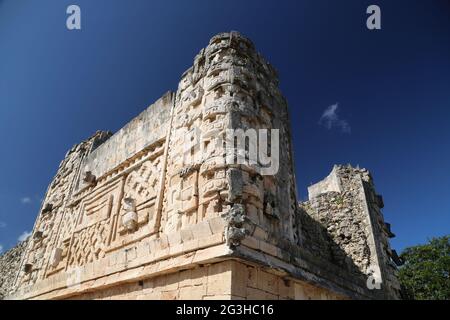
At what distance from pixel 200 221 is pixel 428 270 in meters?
16.9

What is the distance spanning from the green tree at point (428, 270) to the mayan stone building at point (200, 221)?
390 inches

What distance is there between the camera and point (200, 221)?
3.52 m

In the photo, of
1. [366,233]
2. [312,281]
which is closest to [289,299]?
[312,281]

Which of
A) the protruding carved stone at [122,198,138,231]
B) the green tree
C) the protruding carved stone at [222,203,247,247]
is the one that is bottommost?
the protruding carved stone at [222,203,247,247]

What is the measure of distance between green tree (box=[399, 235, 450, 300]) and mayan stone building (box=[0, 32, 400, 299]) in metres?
9.91

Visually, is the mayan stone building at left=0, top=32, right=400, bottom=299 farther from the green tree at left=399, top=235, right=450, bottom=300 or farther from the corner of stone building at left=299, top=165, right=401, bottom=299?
the green tree at left=399, top=235, right=450, bottom=300

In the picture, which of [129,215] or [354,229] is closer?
[129,215]

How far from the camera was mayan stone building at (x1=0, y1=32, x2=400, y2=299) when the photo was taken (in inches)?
127

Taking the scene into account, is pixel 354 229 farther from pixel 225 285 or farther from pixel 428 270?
pixel 428 270

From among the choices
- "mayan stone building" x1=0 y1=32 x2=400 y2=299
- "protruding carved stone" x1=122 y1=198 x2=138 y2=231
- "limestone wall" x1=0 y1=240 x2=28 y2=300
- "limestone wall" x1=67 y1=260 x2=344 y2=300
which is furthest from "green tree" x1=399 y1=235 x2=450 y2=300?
"limestone wall" x1=0 y1=240 x2=28 y2=300

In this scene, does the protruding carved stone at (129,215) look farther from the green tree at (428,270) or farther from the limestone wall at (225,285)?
the green tree at (428,270)

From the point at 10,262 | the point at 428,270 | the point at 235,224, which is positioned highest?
the point at 428,270

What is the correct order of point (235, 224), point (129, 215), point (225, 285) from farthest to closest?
1. point (129, 215)
2. point (235, 224)
3. point (225, 285)

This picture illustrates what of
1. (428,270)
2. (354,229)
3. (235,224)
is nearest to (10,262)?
(354,229)
